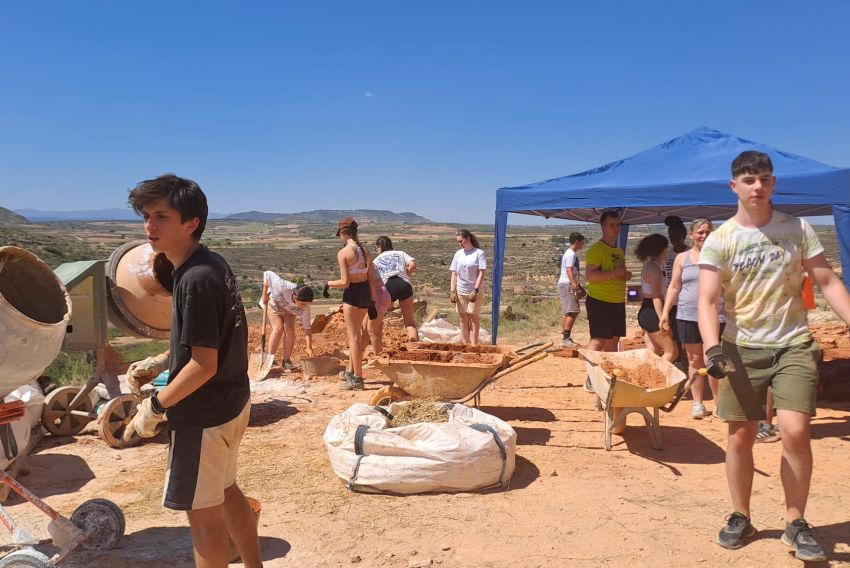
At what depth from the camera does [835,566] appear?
329 cm

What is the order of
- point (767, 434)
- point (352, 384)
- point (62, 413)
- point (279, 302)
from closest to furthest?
1. point (767, 434)
2. point (62, 413)
3. point (352, 384)
4. point (279, 302)

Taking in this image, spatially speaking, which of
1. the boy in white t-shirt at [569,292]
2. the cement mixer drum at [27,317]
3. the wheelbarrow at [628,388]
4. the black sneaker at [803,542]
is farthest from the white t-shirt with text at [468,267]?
the cement mixer drum at [27,317]

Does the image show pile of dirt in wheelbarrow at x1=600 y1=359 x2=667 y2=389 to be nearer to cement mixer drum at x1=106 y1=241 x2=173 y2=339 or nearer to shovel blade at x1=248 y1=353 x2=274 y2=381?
cement mixer drum at x1=106 y1=241 x2=173 y2=339

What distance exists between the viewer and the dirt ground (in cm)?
357

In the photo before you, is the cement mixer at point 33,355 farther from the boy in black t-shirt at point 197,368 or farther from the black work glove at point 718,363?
the black work glove at point 718,363

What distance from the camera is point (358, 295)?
23.1ft

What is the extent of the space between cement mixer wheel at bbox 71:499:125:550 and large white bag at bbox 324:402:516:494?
139 centimetres

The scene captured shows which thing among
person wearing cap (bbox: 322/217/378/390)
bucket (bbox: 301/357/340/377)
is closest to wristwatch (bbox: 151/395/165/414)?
person wearing cap (bbox: 322/217/378/390)

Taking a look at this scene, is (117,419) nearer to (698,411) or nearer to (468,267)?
(468,267)

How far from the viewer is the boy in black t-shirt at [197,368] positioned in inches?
97.0

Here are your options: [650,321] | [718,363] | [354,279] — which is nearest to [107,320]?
[354,279]

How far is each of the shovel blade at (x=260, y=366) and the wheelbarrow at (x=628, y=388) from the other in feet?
12.6

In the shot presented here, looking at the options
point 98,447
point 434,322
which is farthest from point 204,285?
point 434,322

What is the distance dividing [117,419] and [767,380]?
483 cm
